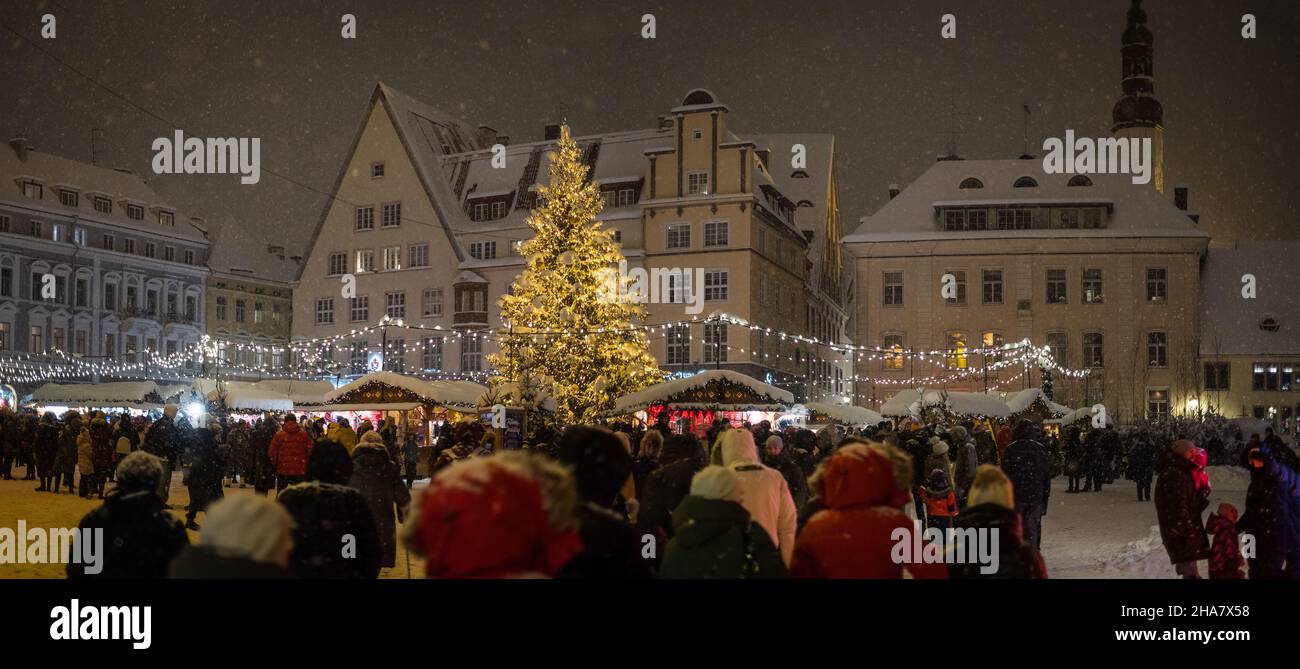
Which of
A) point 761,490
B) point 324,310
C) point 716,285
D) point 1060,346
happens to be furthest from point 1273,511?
point 324,310

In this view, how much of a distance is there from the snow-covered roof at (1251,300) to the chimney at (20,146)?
176 ft

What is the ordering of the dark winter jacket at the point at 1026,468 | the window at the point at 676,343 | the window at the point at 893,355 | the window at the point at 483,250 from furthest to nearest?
the window at the point at 483,250 < the window at the point at 893,355 < the window at the point at 676,343 < the dark winter jacket at the point at 1026,468

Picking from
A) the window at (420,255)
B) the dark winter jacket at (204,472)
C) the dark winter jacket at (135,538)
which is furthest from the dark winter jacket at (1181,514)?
the window at (420,255)

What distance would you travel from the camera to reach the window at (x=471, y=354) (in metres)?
52.5

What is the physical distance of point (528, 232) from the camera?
52.8 meters

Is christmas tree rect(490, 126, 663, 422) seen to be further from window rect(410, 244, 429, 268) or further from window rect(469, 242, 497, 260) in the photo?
window rect(410, 244, 429, 268)

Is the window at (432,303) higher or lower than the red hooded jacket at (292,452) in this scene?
higher

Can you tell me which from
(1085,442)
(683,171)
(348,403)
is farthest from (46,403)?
(1085,442)

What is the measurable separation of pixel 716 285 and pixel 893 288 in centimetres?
779

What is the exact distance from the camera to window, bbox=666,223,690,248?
159 ft

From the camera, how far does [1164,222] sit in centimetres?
4975

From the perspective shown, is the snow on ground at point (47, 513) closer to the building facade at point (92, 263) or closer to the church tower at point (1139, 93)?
the building facade at point (92, 263)

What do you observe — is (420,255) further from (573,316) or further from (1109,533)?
(1109,533)
